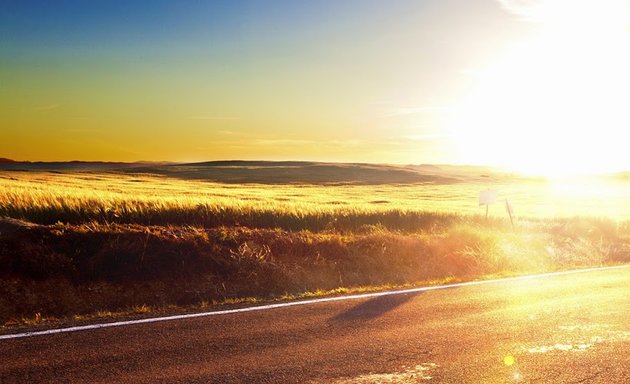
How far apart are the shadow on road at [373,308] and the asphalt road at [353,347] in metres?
0.02

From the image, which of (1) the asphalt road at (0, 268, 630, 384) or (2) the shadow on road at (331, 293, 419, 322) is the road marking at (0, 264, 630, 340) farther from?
(2) the shadow on road at (331, 293, 419, 322)

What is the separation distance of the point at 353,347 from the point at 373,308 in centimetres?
218

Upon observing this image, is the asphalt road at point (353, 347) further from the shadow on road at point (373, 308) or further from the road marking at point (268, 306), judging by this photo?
the road marking at point (268, 306)

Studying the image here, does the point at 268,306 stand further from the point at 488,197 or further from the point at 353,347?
the point at 488,197

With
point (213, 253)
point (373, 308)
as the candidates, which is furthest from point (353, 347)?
point (213, 253)

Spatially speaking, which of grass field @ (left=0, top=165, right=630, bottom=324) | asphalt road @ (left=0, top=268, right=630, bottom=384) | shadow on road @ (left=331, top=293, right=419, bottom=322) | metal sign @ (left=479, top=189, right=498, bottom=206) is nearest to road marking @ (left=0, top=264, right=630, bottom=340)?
asphalt road @ (left=0, top=268, right=630, bottom=384)

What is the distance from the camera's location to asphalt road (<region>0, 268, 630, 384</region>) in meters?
6.41

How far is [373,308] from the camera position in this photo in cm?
957

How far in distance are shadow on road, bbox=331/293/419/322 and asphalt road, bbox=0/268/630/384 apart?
2 centimetres

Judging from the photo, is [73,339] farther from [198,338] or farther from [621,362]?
[621,362]

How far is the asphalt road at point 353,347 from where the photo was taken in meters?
6.41

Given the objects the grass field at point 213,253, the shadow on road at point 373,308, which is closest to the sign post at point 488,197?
the grass field at point 213,253

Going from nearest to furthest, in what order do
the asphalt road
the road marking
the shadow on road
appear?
the asphalt road
the road marking
the shadow on road

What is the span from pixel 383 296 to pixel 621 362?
4.31 m
